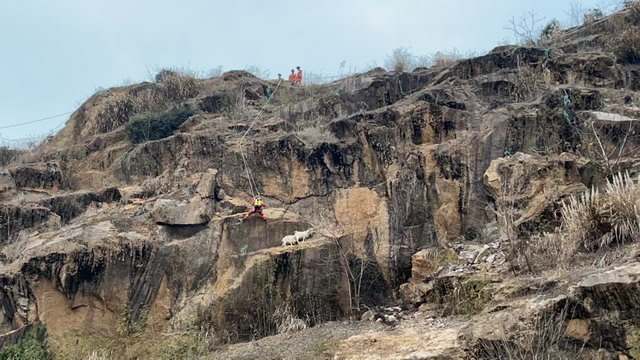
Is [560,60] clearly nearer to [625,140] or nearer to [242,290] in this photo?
[625,140]

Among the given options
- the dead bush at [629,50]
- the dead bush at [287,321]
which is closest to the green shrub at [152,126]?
the dead bush at [287,321]

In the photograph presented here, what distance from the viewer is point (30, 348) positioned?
1188 centimetres

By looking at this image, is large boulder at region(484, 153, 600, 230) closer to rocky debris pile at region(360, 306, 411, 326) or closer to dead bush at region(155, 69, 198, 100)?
rocky debris pile at region(360, 306, 411, 326)

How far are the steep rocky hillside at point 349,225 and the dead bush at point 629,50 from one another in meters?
0.57

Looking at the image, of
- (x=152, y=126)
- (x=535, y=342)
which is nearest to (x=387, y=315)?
(x=535, y=342)

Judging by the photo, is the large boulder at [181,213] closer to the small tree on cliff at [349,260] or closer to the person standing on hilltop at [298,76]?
the small tree on cliff at [349,260]

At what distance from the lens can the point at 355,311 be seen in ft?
41.7

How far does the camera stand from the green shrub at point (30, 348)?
1166cm

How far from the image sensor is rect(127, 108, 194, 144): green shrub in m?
17.6

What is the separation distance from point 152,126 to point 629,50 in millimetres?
12776

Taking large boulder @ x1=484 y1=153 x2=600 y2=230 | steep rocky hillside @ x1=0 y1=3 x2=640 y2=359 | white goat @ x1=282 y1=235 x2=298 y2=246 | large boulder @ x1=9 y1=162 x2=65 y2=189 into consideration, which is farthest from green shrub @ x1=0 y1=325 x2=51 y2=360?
large boulder @ x1=484 y1=153 x2=600 y2=230

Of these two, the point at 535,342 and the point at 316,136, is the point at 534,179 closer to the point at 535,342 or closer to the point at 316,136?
the point at 535,342

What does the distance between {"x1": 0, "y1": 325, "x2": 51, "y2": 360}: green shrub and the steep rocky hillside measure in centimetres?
16

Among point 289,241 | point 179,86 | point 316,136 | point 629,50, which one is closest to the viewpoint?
point 289,241
